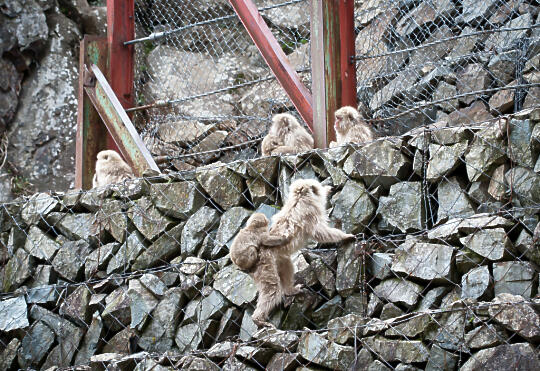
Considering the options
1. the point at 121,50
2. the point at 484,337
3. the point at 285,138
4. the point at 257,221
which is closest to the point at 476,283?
the point at 484,337

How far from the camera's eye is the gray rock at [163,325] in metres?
8.38

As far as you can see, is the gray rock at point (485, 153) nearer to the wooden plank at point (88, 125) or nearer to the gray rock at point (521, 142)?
the gray rock at point (521, 142)

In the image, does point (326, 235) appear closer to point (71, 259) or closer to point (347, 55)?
point (347, 55)

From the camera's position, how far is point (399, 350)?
6.82 meters

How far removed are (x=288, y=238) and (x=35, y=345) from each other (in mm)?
2800

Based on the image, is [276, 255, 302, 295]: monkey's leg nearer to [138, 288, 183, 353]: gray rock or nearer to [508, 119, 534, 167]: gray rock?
[138, 288, 183, 353]: gray rock

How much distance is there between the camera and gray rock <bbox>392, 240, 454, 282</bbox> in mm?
7340

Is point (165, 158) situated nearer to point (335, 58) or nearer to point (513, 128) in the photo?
point (335, 58)

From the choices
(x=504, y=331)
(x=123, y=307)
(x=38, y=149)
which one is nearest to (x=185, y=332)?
(x=123, y=307)

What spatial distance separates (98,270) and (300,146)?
92.0 inches

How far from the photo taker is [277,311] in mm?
7852

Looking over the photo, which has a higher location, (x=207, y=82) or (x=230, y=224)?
(x=207, y=82)

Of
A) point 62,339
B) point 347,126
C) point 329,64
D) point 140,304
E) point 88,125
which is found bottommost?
point 62,339

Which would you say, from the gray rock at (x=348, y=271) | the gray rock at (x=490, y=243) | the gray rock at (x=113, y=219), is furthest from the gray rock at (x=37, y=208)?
the gray rock at (x=490, y=243)
